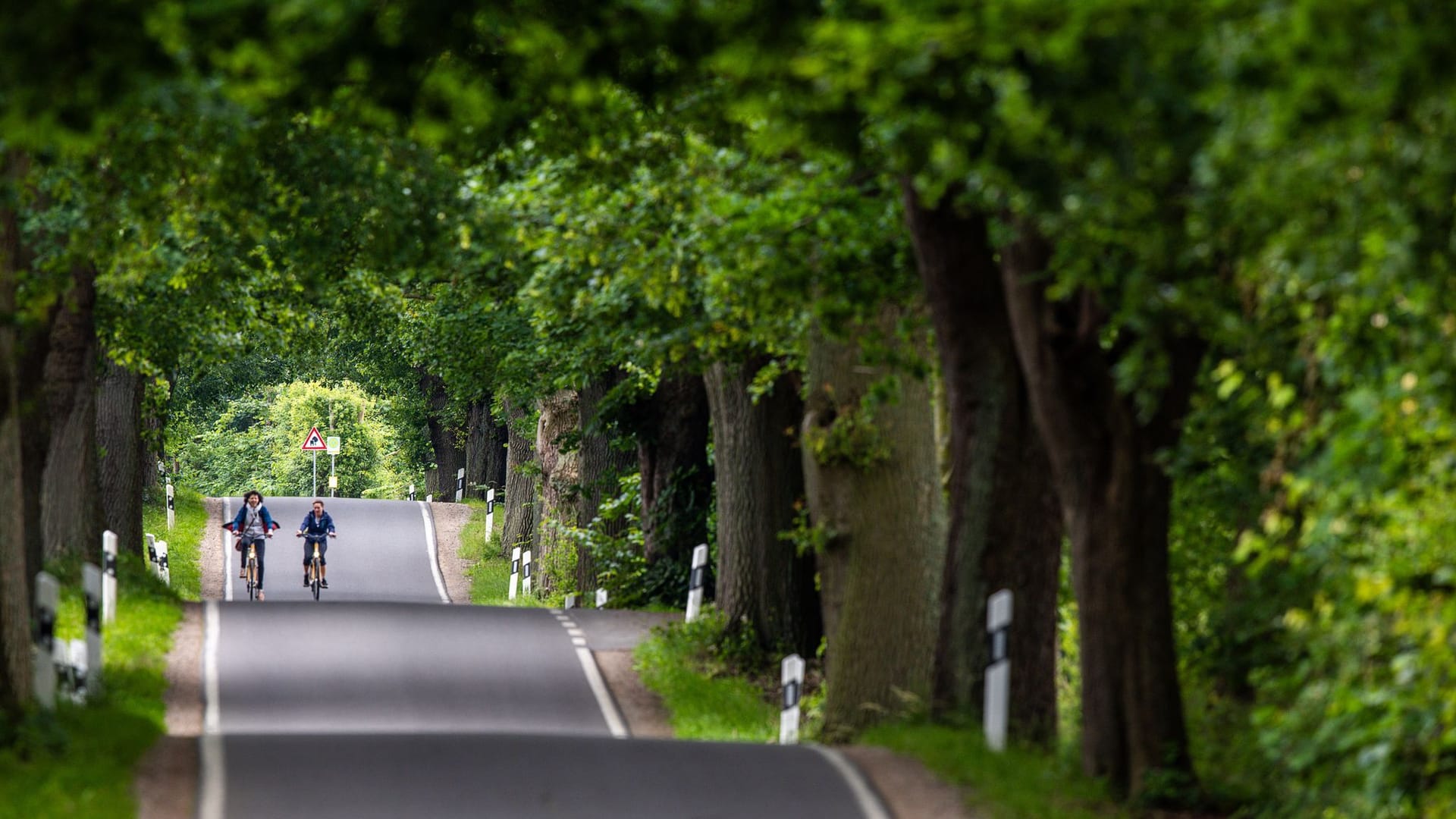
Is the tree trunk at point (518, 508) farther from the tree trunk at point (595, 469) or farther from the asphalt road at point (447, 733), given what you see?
the asphalt road at point (447, 733)

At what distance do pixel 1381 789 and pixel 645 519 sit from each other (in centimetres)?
2103

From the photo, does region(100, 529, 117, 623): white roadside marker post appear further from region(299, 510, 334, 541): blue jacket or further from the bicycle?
region(299, 510, 334, 541): blue jacket

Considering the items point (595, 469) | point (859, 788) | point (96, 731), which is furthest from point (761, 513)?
point (96, 731)

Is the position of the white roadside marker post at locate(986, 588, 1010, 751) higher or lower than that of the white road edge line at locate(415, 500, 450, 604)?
lower

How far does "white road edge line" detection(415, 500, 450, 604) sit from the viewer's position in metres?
38.8

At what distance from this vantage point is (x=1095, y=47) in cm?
678

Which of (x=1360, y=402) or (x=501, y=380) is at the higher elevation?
(x=501, y=380)

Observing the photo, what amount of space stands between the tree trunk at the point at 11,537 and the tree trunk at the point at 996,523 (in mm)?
5646

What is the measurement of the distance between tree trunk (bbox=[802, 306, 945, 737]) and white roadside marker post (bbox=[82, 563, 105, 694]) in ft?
17.9

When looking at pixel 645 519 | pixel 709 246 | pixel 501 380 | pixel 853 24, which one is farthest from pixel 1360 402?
pixel 501 380

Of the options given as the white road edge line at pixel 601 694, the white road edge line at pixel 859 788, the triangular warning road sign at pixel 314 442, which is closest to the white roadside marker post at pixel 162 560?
the white road edge line at pixel 601 694

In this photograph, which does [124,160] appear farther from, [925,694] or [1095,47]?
[1095,47]

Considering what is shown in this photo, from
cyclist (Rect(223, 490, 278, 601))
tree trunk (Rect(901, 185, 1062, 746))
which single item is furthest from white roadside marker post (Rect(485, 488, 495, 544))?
tree trunk (Rect(901, 185, 1062, 746))

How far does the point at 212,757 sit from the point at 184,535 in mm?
31603
